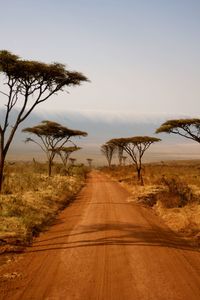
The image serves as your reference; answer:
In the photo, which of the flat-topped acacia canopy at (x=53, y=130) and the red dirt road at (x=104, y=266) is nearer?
the red dirt road at (x=104, y=266)

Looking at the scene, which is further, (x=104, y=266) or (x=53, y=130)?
(x=53, y=130)

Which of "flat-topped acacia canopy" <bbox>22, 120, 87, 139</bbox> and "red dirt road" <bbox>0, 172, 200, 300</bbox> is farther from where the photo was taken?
"flat-topped acacia canopy" <bbox>22, 120, 87, 139</bbox>

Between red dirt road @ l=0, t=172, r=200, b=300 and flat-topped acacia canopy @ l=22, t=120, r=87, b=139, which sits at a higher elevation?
flat-topped acacia canopy @ l=22, t=120, r=87, b=139

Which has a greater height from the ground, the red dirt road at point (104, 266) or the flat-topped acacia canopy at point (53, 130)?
the flat-topped acacia canopy at point (53, 130)

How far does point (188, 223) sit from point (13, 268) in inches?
329

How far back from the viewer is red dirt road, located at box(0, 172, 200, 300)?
8088 mm

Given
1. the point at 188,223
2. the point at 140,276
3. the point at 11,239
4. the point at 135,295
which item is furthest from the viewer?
the point at 188,223

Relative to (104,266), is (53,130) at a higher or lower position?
higher

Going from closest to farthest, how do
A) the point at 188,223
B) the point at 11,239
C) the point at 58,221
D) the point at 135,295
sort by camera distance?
the point at 135,295, the point at 11,239, the point at 188,223, the point at 58,221

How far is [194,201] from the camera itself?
20.9 m

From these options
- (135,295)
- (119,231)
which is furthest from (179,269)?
(119,231)

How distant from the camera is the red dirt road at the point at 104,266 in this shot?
8.09 m

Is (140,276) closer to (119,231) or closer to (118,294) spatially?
(118,294)

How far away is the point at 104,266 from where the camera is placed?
9969mm
